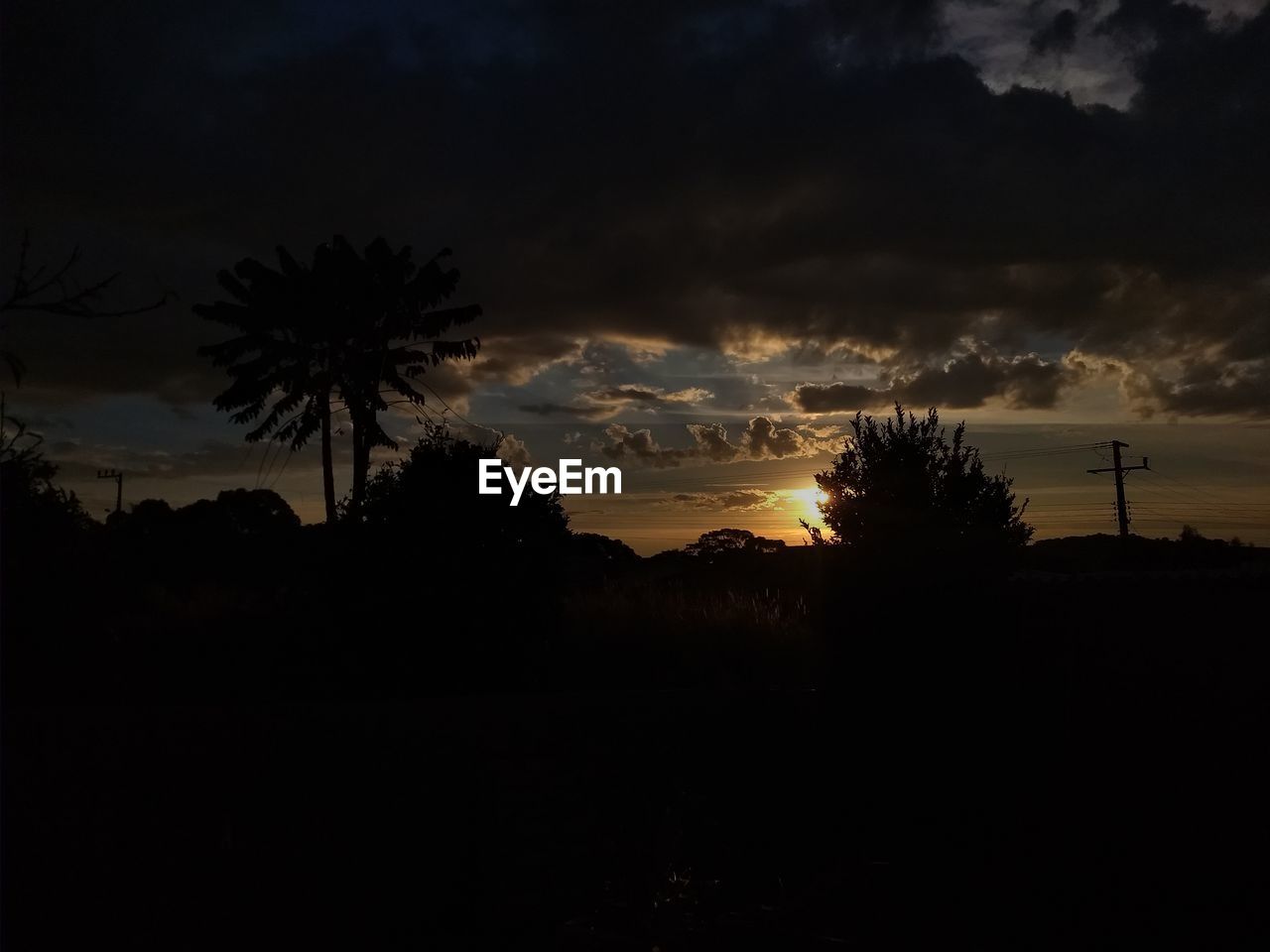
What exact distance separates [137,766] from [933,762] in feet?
15.5

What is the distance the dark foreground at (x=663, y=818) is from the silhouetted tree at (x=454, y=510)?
5715 millimetres

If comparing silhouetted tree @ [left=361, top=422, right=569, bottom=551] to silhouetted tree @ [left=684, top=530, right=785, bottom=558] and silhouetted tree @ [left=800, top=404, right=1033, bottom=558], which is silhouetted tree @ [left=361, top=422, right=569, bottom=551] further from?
silhouetted tree @ [left=684, top=530, right=785, bottom=558]

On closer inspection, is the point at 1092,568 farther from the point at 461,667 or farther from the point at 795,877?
the point at 795,877

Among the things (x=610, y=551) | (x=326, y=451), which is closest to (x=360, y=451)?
(x=326, y=451)

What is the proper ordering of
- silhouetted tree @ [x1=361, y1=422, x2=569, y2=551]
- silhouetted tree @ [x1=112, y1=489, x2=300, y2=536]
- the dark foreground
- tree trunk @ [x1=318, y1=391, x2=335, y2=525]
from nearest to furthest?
1. the dark foreground
2. silhouetted tree @ [x1=361, y1=422, x2=569, y2=551]
3. tree trunk @ [x1=318, y1=391, x2=335, y2=525]
4. silhouetted tree @ [x1=112, y1=489, x2=300, y2=536]

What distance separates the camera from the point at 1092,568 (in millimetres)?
50656

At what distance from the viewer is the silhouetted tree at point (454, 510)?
12.5 metres

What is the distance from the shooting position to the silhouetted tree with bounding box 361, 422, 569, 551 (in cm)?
1252

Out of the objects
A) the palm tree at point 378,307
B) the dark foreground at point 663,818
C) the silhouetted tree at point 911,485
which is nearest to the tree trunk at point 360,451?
the palm tree at point 378,307

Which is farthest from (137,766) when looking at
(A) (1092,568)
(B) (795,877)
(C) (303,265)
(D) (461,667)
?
(A) (1092,568)

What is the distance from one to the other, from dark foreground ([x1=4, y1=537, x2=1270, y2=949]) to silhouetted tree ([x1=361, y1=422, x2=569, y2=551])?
572cm

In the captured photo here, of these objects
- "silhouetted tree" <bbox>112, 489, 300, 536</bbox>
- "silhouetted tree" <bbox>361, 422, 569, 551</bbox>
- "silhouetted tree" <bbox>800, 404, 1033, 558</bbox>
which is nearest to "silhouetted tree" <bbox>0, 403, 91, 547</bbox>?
"silhouetted tree" <bbox>361, 422, 569, 551</bbox>

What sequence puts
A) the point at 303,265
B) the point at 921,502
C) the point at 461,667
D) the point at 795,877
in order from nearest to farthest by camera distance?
the point at 795,877
the point at 461,667
the point at 921,502
the point at 303,265

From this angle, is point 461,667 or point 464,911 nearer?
point 464,911
